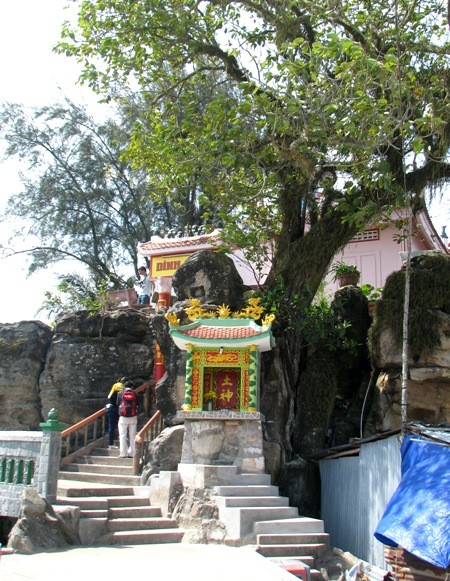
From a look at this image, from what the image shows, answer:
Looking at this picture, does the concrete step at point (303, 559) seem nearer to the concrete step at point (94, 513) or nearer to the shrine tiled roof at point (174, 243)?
the concrete step at point (94, 513)

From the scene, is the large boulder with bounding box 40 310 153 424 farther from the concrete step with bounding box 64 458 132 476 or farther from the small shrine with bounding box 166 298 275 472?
the small shrine with bounding box 166 298 275 472

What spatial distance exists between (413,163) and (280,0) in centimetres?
367

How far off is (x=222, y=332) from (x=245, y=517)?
2803 millimetres

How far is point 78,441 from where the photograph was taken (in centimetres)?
1352

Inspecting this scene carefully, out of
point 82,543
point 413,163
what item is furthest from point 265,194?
point 82,543

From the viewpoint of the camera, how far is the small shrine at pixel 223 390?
10.4 meters

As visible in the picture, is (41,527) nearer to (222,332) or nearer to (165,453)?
(165,453)

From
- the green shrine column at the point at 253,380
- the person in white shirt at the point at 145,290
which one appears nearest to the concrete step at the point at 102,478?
the green shrine column at the point at 253,380

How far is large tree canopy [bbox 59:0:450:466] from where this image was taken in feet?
33.4

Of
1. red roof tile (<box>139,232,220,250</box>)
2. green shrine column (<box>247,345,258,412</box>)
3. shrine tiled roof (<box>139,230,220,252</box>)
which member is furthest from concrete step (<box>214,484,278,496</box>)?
red roof tile (<box>139,232,220,250</box>)

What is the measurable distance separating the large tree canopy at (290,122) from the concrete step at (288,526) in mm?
2626

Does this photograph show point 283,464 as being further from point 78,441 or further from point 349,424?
point 78,441

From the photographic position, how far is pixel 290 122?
36.5ft

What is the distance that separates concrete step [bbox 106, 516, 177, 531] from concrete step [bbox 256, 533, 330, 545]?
1469 millimetres
